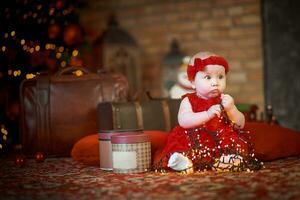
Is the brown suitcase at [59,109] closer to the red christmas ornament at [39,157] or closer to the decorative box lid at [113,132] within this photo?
the red christmas ornament at [39,157]

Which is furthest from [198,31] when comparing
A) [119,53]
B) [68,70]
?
[68,70]

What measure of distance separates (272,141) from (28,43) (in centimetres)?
151

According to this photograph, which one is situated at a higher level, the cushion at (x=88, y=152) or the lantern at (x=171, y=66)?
the lantern at (x=171, y=66)

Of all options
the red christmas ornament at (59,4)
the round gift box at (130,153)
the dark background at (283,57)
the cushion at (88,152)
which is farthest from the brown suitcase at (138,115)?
the dark background at (283,57)

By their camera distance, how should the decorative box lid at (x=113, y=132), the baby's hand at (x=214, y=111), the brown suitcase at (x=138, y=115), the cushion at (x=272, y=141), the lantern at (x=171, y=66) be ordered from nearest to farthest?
the baby's hand at (x=214, y=111) → the decorative box lid at (x=113, y=132) → the cushion at (x=272, y=141) → the brown suitcase at (x=138, y=115) → the lantern at (x=171, y=66)

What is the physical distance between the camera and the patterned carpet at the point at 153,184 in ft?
4.65

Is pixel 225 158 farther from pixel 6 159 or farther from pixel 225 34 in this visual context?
pixel 225 34

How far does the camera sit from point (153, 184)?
1576mm

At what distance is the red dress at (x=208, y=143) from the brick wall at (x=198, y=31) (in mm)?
1650

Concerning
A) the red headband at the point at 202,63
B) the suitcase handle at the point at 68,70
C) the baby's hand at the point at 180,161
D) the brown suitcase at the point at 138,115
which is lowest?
the baby's hand at the point at 180,161

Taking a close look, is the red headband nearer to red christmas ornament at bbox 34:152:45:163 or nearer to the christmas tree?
red christmas ornament at bbox 34:152:45:163

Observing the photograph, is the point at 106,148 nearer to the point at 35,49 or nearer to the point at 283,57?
the point at 35,49

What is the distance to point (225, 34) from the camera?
3447mm

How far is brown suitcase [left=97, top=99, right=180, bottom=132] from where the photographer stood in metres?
2.17
